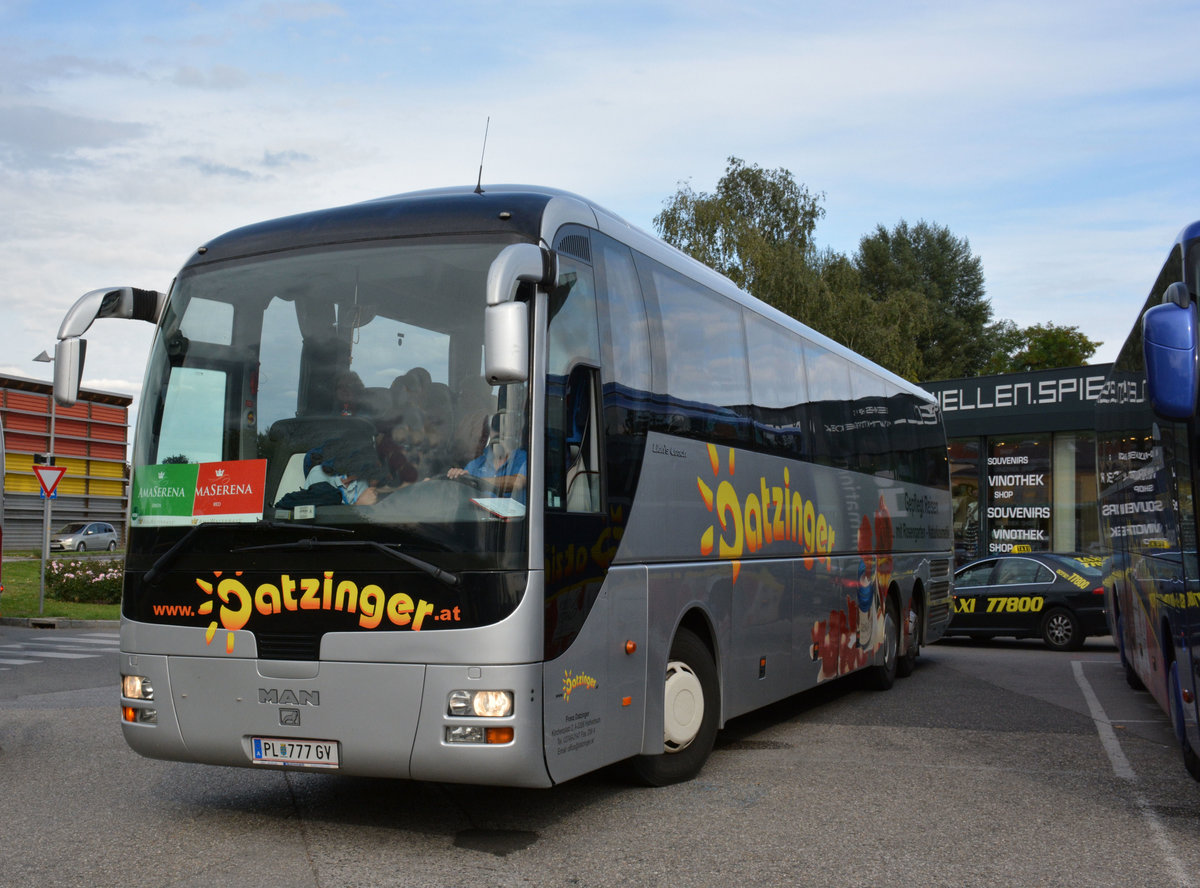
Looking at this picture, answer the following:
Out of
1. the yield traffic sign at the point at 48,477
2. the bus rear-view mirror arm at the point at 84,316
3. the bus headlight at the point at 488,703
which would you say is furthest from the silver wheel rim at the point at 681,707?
the yield traffic sign at the point at 48,477

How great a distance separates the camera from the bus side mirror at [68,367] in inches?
269

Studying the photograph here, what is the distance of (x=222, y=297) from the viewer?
6773 millimetres

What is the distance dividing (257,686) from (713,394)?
377 cm

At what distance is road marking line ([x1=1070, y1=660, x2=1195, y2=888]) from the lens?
5.86 meters

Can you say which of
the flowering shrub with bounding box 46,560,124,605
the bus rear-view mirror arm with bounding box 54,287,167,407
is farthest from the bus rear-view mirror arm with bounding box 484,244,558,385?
the flowering shrub with bounding box 46,560,124,605

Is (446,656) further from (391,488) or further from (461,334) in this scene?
(461,334)

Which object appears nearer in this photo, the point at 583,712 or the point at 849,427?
the point at 583,712

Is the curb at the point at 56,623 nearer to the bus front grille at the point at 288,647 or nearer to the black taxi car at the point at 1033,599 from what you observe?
the black taxi car at the point at 1033,599

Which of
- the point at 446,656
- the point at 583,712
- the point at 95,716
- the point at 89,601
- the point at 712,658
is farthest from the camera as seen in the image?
the point at 89,601

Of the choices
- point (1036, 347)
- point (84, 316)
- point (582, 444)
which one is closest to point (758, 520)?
point (582, 444)

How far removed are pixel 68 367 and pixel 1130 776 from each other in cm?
711

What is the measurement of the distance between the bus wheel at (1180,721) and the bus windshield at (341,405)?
454 cm

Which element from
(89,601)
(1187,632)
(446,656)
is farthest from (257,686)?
(89,601)

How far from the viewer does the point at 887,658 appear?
43.8 feet
